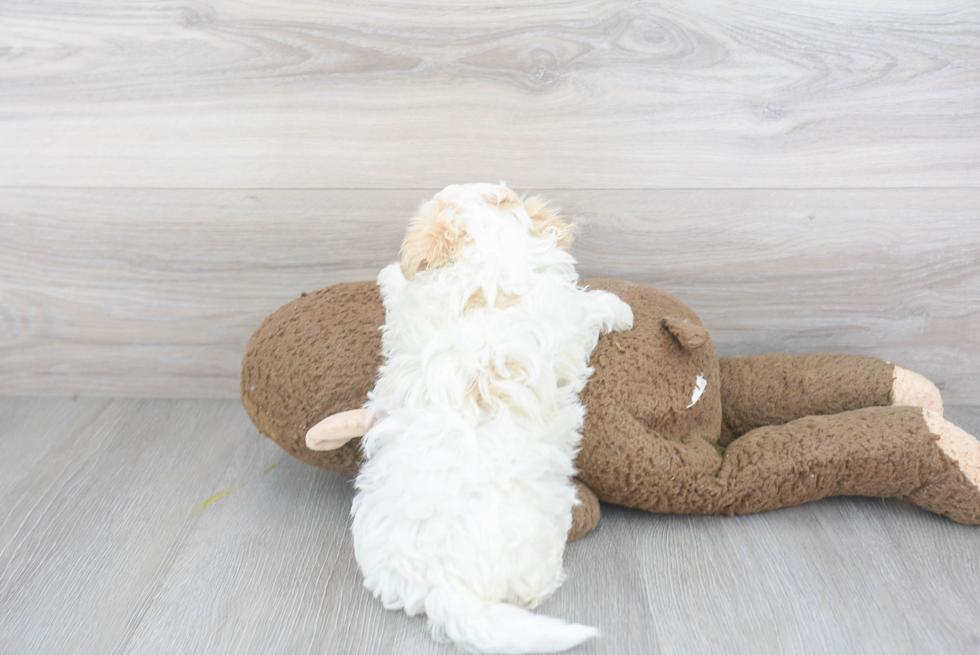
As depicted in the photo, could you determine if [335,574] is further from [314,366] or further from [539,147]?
[539,147]

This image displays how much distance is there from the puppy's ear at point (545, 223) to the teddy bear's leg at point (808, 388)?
335 mm

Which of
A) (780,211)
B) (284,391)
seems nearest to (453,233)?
(284,391)

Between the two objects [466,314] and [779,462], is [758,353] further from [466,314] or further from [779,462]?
[466,314]

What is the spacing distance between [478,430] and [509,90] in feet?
1.65

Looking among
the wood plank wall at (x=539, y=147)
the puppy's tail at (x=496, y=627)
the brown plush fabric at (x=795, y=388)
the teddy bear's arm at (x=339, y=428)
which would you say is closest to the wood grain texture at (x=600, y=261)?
the wood plank wall at (x=539, y=147)

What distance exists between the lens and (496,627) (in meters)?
0.60

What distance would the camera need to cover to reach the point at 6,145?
A: 103 cm

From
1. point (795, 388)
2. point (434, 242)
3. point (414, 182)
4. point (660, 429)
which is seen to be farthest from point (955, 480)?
point (414, 182)

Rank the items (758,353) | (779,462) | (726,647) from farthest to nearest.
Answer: (758,353)
(779,462)
(726,647)

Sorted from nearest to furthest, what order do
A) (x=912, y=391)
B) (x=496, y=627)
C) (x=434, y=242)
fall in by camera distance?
1. (x=496, y=627)
2. (x=434, y=242)
3. (x=912, y=391)

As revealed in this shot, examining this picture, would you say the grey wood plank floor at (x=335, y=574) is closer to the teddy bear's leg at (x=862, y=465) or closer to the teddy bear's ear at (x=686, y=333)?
the teddy bear's leg at (x=862, y=465)

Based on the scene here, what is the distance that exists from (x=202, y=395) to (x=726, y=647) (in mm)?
873

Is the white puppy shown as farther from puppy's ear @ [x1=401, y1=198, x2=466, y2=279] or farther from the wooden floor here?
the wooden floor

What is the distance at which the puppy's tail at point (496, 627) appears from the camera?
23.4 inches
